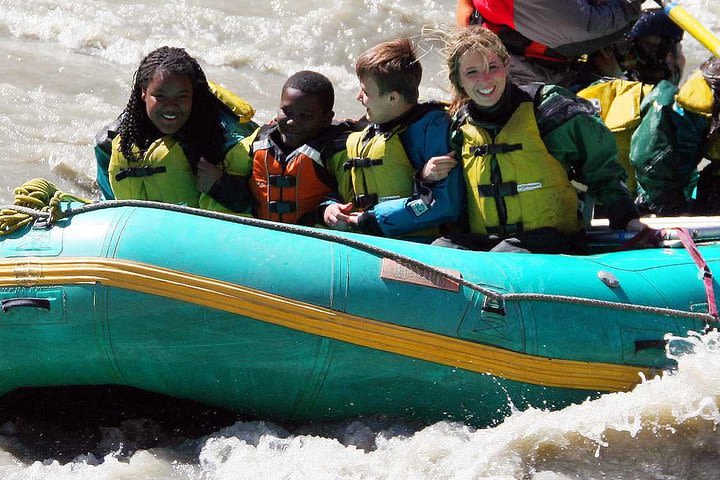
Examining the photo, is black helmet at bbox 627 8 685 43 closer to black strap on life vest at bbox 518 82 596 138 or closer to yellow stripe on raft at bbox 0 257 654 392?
black strap on life vest at bbox 518 82 596 138

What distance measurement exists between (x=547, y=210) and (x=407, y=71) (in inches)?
26.6

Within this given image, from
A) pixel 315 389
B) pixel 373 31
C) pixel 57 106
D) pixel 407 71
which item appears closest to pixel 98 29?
pixel 57 106

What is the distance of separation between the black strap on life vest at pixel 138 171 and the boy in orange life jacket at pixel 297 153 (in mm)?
278

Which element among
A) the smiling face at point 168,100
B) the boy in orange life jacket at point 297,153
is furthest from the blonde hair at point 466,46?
the smiling face at point 168,100

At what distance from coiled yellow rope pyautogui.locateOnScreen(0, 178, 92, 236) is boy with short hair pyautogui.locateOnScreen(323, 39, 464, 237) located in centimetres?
94

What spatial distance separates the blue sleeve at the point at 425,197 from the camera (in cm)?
379

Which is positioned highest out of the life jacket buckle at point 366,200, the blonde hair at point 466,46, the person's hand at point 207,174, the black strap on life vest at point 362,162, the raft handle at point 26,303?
the blonde hair at point 466,46

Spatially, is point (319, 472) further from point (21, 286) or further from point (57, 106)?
point (57, 106)

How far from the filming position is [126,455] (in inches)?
141

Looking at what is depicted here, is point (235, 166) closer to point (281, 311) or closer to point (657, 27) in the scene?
point (281, 311)

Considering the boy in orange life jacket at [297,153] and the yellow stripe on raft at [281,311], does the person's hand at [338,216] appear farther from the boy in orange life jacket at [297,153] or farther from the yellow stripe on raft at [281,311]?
the yellow stripe on raft at [281,311]

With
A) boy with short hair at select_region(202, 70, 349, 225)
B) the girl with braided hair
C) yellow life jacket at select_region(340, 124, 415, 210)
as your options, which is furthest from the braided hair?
yellow life jacket at select_region(340, 124, 415, 210)

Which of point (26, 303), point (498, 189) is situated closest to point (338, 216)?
point (498, 189)

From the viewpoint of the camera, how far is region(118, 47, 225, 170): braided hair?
Answer: 13.1 feet
